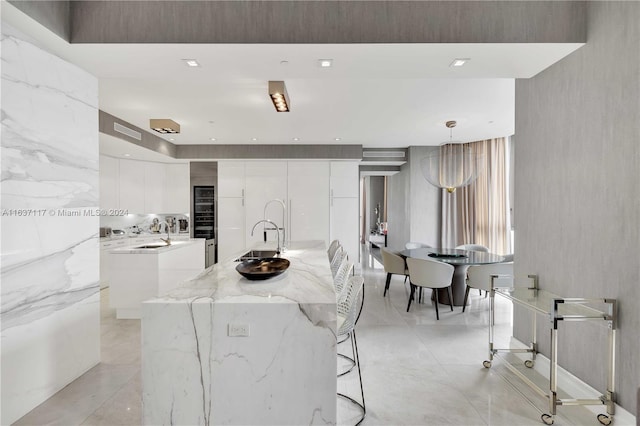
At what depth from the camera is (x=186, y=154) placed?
21.4 feet

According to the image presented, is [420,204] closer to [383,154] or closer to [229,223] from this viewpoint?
[383,154]

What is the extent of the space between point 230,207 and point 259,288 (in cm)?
489

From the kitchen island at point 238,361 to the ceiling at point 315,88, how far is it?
1.71 metres

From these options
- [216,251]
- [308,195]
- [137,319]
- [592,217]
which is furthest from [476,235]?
[137,319]

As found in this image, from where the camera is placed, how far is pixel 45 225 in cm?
224

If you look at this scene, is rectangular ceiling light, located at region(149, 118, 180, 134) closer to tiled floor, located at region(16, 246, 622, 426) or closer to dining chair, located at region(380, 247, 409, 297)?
tiled floor, located at region(16, 246, 622, 426)

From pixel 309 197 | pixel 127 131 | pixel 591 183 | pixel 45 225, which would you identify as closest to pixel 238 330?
pixel 45 225

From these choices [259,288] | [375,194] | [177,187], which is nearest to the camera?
[259,288]

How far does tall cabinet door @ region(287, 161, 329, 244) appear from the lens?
6613 mm

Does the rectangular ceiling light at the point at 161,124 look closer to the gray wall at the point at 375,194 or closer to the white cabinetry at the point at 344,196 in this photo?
the white cabinetry at the point at 344,196

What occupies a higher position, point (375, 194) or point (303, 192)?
point (375, 194)

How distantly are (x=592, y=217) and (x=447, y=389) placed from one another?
152 centimetres

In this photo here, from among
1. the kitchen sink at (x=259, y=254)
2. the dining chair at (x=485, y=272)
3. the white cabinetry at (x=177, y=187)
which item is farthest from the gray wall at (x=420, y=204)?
the white cabinetry at (x=177, y=187)

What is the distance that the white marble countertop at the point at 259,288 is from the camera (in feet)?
5.89
